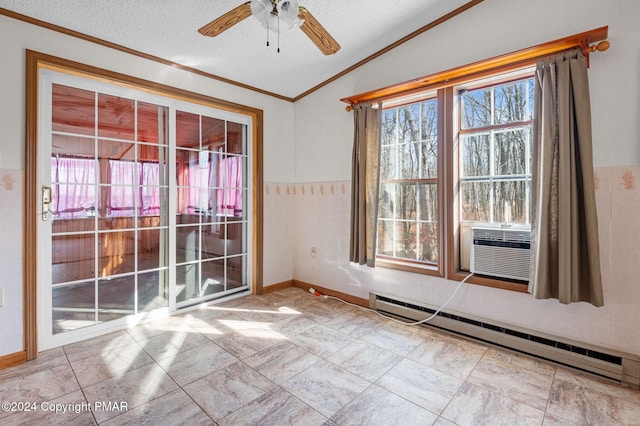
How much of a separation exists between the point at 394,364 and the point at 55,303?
2.77 m

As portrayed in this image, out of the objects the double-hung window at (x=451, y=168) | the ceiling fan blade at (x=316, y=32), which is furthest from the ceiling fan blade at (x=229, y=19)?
the double-hung window at (x=451, y=168)

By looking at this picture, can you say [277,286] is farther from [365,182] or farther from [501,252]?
[501,252]

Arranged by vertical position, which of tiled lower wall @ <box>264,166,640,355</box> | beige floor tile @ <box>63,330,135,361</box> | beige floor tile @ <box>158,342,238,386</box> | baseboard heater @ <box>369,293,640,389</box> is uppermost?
tiled lower wall @ <box>264,166,640,355</box>

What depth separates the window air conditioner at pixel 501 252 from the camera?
237cm

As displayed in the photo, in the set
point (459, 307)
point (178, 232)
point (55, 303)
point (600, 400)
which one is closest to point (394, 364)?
point (459, 307)

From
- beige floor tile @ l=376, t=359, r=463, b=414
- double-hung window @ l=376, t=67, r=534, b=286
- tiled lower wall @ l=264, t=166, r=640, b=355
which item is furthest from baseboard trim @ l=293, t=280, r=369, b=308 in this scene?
beige floor tile @ l=376, t=359, r=463, b=414

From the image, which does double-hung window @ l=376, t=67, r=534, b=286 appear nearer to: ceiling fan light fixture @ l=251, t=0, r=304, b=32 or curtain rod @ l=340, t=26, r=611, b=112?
curtain rod @ l=340, t=26, r=611, b=112

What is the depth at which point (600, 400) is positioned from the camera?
181cm

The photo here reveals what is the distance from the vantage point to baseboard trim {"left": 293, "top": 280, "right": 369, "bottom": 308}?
3.36 m

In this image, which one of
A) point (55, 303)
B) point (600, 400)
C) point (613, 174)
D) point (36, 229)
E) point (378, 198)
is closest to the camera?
point (600, 400)

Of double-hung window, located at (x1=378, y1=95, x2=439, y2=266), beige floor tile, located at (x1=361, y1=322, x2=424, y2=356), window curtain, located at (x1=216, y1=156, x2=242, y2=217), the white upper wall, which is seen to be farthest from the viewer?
window curtain, located at (x1=216, y1=156, x2=242, y2=217)

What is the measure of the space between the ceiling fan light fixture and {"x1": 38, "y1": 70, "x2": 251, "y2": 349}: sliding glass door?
1802 mm

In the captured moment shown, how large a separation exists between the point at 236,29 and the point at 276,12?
1.08m

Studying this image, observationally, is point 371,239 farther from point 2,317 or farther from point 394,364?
point 2,317
